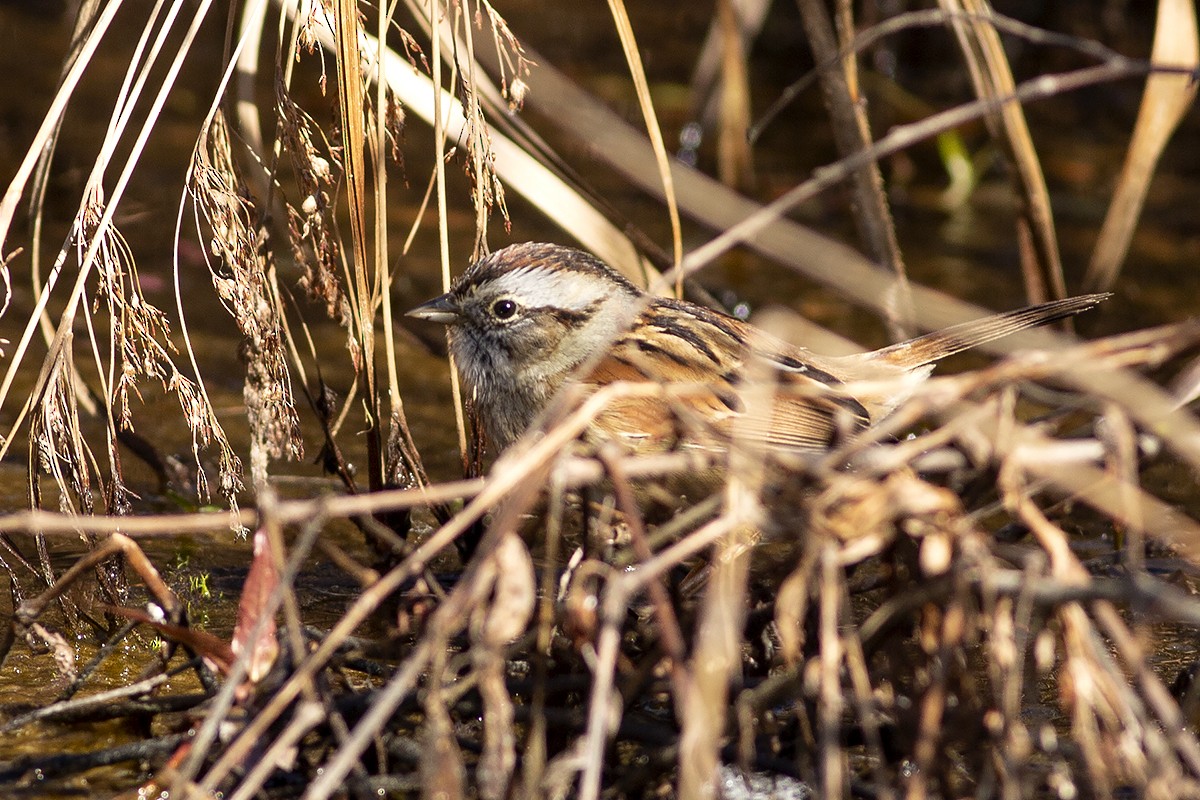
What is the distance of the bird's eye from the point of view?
374 centimetres

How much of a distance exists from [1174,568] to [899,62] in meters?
4.50

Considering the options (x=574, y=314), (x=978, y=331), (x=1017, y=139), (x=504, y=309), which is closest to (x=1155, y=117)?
(x=1017, y=139)

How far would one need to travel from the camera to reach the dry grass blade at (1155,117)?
13.2 feet

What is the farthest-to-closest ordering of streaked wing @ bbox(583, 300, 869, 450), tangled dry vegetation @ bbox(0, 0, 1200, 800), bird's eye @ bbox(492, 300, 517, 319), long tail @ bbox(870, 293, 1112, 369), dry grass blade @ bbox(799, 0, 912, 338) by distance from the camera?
dry grass blade @ bbox(799, 0, 912, 338), long tail @ bbox(870, 293, 1112, 369), bird's eye @ bbox(492, 300, 517, 319), streaked wing @ bbox(583, 300, 869, 450), tangled dry vegetation @ bbox(0, 0, 1200, 800)

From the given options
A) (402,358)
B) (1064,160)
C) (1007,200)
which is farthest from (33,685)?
(1064,160)

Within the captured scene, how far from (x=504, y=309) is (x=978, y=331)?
1.32 m

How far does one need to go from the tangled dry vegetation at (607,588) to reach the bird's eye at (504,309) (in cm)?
18

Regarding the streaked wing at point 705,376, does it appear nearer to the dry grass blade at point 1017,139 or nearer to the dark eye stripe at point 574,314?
the dark eye stripe at point 574,314

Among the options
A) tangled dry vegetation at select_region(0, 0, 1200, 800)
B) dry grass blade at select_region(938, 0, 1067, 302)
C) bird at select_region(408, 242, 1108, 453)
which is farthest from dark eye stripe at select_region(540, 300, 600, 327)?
dry grass blade at select_region(938, 0, 1067, 302)

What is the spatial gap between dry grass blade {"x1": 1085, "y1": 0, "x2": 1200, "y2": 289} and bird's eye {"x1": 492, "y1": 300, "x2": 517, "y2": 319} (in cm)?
171

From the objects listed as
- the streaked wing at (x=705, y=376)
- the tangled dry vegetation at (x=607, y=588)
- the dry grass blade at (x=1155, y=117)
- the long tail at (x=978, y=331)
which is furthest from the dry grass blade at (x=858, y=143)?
the tangled dry vegetation at (x=607, y=588)

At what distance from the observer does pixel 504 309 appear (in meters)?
3.75

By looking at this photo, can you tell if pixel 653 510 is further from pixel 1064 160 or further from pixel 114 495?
pixel 1064 160

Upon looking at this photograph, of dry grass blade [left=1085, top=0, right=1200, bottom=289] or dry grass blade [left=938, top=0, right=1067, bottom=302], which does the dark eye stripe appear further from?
dry grass blade [left=1085, top=0, right=1200, bottom=289]
